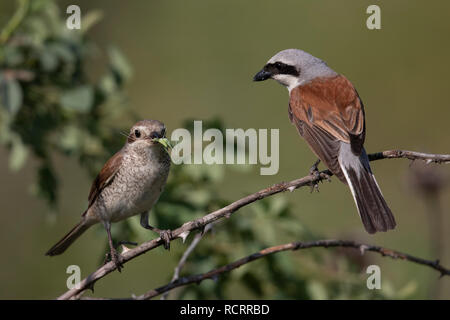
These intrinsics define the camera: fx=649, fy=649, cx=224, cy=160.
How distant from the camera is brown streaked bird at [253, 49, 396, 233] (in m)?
2.62

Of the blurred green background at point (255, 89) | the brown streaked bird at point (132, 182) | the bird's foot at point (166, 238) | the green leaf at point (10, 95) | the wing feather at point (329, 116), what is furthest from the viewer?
the blurred green background at point (255, 89)

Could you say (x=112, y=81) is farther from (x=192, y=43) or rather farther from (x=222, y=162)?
(x=192, y=43)

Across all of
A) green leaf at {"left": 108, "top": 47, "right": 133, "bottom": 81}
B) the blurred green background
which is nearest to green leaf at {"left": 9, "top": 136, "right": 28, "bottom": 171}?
green leaf at {"left": 108, "top": 47, "right": 133, "bottom": 81}

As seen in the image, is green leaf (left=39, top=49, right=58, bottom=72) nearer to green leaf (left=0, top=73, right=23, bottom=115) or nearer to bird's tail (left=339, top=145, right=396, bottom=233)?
green leaf (left=0, top=73, right=23, bottom=115)

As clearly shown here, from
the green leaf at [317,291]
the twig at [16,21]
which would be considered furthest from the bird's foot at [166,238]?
the twig at [16,21]

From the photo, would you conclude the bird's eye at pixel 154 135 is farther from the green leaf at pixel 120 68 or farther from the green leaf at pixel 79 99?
the green leaf at pixel 120 68

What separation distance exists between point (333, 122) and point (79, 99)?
129 cm

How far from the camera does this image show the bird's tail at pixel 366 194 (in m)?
2.46

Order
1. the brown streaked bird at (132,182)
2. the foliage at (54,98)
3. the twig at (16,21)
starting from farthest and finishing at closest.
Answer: the foliage at (54,98) → the twig at (16,21) → the brown streaked bird at (132,182)

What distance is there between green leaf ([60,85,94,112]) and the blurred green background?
6.67 feet

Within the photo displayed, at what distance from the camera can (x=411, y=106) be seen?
691 cm

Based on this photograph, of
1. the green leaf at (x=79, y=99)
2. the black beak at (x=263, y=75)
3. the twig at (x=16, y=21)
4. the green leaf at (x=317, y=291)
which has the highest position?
the twig at (x=16, y=21)

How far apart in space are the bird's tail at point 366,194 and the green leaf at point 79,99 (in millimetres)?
1303

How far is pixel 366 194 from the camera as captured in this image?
2672 mm
